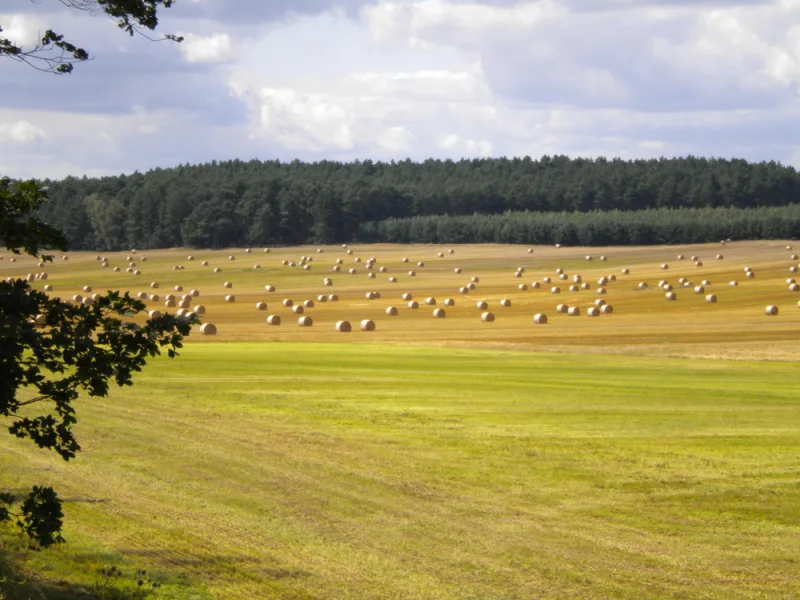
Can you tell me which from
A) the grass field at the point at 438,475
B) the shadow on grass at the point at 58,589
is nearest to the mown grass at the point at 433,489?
the grass field at the point at 438,475

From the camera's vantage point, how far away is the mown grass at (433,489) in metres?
15.7

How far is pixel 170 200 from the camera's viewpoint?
577ft

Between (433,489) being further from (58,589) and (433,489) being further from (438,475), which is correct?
(58,589)

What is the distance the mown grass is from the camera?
51.4 ft

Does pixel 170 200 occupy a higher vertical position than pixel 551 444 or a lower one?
higher

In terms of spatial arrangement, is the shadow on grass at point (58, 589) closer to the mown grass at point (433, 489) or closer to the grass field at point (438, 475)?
the grass field at point (438, 475)

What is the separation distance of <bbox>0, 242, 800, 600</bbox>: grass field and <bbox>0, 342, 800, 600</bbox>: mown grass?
58 millimetres

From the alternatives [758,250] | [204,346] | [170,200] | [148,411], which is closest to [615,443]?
[148,411]

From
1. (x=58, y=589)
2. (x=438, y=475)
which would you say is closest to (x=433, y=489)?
(x=438, y=475)

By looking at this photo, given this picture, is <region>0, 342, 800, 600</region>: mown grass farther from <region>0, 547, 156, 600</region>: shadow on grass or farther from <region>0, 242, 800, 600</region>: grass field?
<region>0, 547, 156, 600</region>: shadow on grass

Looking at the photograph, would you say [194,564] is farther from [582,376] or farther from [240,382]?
[582,376]

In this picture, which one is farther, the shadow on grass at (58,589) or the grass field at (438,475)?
the grass field at (438,475)

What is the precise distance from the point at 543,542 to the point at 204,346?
3631 centimetres

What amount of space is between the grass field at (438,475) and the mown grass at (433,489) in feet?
0.19
